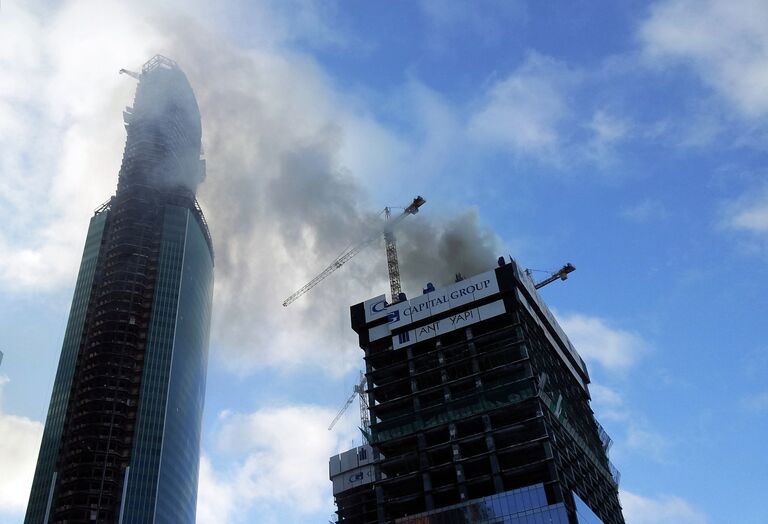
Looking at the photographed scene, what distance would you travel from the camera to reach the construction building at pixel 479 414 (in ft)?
404

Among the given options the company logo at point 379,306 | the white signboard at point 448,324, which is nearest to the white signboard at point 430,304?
the company logo at point 379,306

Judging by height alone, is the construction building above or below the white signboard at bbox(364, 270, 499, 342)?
below

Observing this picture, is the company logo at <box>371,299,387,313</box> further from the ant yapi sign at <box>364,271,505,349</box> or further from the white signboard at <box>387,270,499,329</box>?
the white signboard at <box>387,270,499,329</box>

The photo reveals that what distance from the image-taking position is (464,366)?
142 m

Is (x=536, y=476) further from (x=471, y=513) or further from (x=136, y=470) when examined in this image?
(x=136, y=470)

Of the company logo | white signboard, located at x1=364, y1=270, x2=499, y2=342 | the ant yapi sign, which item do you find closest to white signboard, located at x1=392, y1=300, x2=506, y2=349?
the ant yapi sign

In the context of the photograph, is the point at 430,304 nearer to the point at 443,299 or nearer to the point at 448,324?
the point at 443,299

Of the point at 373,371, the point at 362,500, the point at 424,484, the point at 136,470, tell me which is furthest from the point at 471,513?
the point at 136,470

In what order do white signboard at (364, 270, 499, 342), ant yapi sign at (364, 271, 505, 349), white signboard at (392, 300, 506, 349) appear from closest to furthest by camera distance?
white signboard at (392, 300, 506, 349), ant yapi sign at (364, 271, 505, 349), white signboard at (364, 270, 499, 342)

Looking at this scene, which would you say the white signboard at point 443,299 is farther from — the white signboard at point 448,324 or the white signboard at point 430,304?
the white signboard at point 448,324

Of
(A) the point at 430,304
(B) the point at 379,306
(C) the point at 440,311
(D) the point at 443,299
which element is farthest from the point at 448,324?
(B) the point at 379,306

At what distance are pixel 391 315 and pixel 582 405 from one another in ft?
153

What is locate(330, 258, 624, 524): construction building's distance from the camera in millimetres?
123188

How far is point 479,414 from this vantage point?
434 ft
